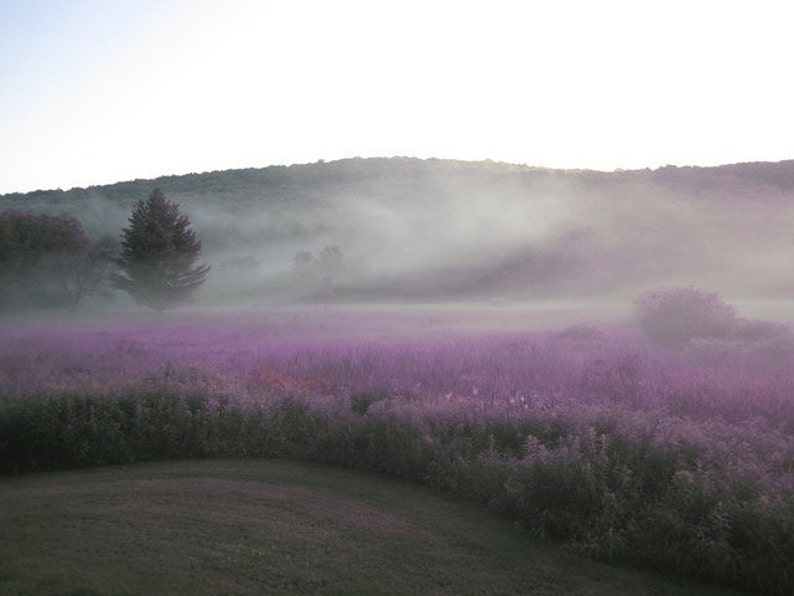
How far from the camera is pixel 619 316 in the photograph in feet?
78.1

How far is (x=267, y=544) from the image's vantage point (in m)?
4.83

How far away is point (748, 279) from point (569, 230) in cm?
2734

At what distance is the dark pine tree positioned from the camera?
119 feet

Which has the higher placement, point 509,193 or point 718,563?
point 509,193

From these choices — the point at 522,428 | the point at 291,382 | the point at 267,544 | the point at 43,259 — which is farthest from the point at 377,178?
the point at 267,544

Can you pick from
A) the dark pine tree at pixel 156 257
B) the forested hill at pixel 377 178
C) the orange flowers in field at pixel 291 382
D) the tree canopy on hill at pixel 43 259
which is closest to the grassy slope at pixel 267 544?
the orange flowers in field at pixel 291 382

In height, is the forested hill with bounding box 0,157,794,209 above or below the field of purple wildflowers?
above

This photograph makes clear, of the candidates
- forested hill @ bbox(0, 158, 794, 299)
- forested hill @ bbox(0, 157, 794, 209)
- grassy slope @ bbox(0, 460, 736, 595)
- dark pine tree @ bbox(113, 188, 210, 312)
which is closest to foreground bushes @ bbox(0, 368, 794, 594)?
grassy slope @ bbox(0, 460, 736, 595)

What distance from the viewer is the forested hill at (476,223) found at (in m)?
45.0

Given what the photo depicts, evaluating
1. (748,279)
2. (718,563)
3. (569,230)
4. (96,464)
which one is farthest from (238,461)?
(569,230)

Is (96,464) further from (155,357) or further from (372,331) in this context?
(372,331)

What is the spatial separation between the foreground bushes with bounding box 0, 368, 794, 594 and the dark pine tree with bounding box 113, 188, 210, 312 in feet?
94.8

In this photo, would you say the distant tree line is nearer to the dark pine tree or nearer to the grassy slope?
the dark pine tree

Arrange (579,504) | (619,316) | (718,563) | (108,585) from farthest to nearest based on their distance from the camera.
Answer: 1. (619,316)
2. (579,504)
3. (718,563)
4. (108,585)
